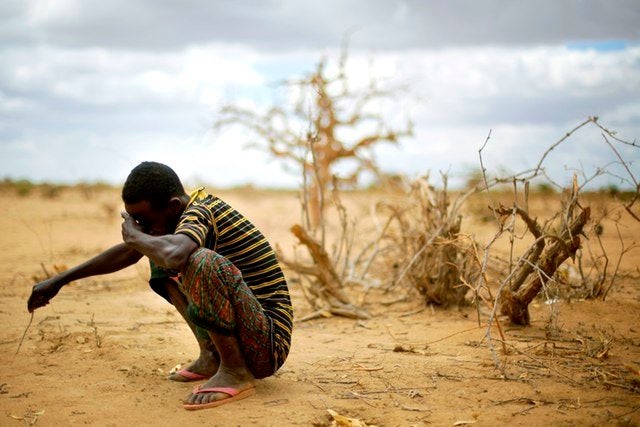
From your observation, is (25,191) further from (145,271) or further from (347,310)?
(347,310)

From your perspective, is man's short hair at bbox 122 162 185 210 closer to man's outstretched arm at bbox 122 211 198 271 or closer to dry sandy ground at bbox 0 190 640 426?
A: man's outstretched arm at bbox 122 211 198 271

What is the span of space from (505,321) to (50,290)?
2854mm

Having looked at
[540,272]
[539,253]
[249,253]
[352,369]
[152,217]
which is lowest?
[352,369]

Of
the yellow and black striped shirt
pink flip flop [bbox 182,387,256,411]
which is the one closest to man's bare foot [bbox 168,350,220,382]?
pink flip flop [bbox 182,387,256,411]

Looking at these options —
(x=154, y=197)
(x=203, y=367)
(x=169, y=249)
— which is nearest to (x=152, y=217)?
(x=154, y=197)

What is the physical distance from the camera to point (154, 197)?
2.63m

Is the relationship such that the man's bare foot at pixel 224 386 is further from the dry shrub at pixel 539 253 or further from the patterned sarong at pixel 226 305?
the dry shrub at pixel 539 253

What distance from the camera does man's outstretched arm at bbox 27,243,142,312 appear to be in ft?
9.34

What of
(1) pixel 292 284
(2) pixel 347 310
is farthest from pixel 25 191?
(2) pixel 347 310

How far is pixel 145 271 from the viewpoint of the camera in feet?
20.9

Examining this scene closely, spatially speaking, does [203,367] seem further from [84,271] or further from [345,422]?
[345,422]

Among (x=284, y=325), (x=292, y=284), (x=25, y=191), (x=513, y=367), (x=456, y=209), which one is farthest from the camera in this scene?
(x=25, y=191)

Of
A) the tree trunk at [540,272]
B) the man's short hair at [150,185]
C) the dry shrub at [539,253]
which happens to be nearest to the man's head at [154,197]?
the man's short hair at [150,185]

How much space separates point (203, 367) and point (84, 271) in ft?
2.47
